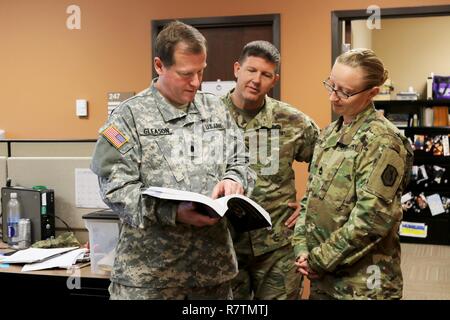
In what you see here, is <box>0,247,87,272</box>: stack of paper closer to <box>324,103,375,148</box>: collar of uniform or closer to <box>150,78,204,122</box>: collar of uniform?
<box>150,78,204,122</box>: collar of uniform

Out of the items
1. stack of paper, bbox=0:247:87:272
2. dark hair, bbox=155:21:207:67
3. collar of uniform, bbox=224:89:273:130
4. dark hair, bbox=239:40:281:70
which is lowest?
stack of paper, bbox=0:247:87:272

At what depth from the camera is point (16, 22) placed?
4.31 m

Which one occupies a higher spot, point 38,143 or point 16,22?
point 16,22

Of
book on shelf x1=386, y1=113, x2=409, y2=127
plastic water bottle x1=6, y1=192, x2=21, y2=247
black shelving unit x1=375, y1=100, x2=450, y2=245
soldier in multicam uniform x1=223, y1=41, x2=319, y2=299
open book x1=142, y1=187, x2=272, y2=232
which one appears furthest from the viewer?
book on shelf x1=386, y1=113, x2=409, y2=127

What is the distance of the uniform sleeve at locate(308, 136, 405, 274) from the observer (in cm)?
139

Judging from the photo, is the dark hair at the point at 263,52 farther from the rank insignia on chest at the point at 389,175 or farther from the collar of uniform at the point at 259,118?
the rank insignia on chest at the point at 389,175

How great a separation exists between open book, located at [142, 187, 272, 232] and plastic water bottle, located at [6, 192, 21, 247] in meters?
→ 1.31

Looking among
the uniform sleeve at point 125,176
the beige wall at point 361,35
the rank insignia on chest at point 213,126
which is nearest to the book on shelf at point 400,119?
the beige wall at point 361,35

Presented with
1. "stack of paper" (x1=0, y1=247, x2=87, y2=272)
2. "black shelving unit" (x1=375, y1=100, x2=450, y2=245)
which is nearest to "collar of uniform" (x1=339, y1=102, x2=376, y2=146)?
"stack of paper" (x1=0, y1=247, x2=87, y2=272)

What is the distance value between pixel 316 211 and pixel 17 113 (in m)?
3.64

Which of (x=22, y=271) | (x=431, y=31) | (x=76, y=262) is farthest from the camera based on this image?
A: (x=431, y=31)

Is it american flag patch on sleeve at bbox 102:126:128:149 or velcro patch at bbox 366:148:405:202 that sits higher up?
american flag patch on sleeve at bbox 102:126:128:149
